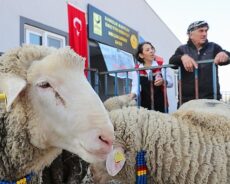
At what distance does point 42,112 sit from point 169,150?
0.70 m

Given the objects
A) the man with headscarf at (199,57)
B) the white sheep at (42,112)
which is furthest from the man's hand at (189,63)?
the white sheep at (42,112)

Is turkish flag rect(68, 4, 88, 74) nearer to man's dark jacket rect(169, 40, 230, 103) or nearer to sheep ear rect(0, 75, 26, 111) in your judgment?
man's dark jacket rect(169, 40, 230, 103)

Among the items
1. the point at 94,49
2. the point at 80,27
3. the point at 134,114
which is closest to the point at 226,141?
the point at 134,114

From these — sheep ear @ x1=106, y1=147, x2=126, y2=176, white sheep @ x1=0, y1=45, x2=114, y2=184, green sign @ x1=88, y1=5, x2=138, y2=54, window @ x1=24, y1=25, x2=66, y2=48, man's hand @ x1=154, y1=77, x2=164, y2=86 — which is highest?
green sign @ x1=88, y1=5, x2=138, y2=54

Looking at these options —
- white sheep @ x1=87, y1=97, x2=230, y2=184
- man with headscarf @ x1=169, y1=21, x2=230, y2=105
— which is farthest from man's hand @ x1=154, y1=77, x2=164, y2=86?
white sheep @ x1=87, y1=97, x2=230, y2=184

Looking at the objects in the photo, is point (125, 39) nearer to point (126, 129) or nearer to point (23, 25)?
point (23, 25)

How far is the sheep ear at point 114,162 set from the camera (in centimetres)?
163

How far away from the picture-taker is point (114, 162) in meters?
1.64

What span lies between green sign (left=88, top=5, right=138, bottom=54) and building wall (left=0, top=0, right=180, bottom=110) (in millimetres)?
147

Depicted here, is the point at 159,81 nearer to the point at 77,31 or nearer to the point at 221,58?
the point at 221,58

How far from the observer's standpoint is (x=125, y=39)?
697 cm

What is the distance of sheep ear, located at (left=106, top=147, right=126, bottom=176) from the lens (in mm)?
1634

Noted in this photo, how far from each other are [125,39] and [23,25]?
10.1ft

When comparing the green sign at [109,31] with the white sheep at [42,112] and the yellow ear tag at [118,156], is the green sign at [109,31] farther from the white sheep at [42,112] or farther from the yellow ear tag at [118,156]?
the white sheep at [42,112]
